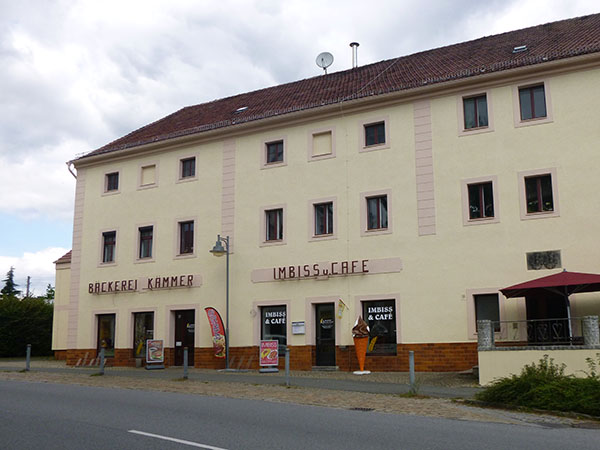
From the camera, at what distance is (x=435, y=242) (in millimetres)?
21125

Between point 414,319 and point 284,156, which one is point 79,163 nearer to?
point 284,156

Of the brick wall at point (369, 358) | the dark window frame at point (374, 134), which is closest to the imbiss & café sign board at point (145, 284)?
the brick wall at point (369, 358)

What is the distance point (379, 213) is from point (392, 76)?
6.07 m

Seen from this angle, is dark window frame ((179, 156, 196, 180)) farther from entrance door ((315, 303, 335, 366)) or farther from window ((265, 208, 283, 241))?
entrance door ((315, 303, 335, 366))

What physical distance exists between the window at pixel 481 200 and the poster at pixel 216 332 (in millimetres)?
9475

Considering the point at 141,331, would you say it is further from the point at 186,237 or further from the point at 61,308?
the point at 61,308

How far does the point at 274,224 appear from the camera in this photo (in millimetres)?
24406

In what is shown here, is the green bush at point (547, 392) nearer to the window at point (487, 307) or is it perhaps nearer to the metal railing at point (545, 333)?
the metal railing at point (545, 333)

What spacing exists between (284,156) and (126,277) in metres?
8.31

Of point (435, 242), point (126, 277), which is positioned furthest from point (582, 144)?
point (126, 277)

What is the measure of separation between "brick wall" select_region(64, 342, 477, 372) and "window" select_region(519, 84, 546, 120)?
286 inches

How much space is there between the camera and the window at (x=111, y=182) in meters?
28.6

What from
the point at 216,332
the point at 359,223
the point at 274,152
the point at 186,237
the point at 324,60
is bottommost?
the point at 216,332

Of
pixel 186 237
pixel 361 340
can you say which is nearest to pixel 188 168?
pixel 186 237
